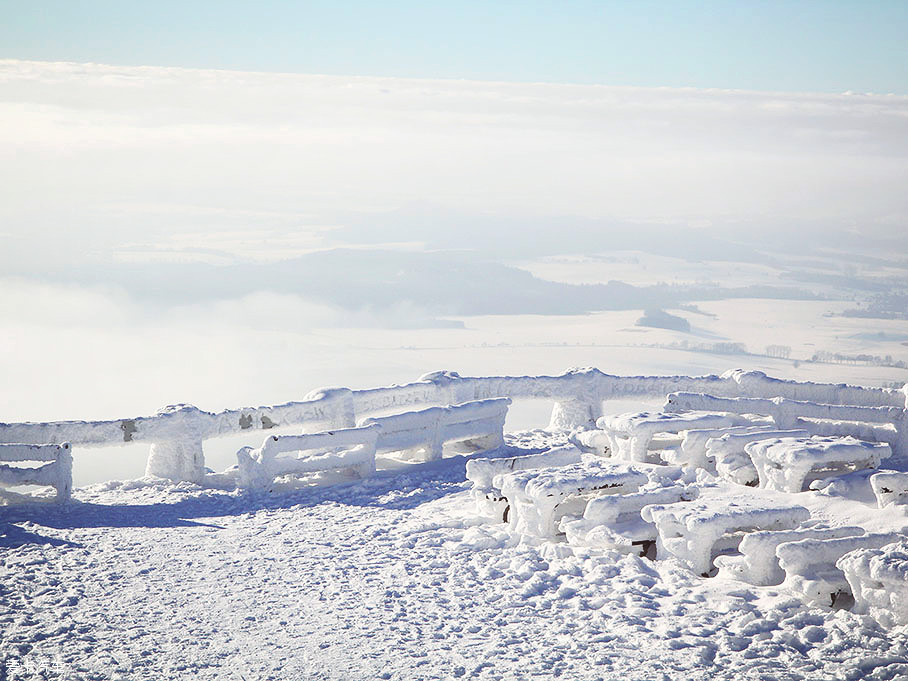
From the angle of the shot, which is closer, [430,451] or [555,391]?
[430,451]

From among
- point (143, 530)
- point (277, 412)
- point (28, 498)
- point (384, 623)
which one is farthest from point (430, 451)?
point (384, 623)

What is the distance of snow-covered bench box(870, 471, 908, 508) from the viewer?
11242 mm

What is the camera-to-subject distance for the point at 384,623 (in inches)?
362

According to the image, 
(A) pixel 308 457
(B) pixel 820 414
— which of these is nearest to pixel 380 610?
(A) pixel 308 457

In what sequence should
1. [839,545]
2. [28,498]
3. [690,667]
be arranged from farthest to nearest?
[28,498]
[839,545]
[690,667]

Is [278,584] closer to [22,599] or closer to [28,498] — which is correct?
[22,599]

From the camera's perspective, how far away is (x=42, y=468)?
44.9 feet

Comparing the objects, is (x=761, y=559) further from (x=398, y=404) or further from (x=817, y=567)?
(x=398, y=404)

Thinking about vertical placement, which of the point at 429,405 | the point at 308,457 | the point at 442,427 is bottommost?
the point at 308,457

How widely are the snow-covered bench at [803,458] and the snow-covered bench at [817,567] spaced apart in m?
3.10

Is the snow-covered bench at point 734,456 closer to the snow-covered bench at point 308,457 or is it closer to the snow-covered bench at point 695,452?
the snow-covered bench at point 695,452

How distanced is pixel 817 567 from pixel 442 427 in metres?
7.60

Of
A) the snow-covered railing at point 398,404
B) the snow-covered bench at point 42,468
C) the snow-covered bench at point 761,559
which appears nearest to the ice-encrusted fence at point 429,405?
the snow-covered railing at point 398,404

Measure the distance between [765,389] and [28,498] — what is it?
11669 millimetres
